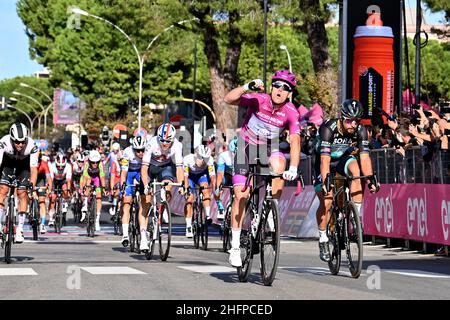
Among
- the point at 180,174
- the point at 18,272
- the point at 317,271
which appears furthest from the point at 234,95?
the point at 180,174

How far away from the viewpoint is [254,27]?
41.5 meters

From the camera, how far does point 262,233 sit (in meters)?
12.8

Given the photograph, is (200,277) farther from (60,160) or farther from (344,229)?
(60,160)

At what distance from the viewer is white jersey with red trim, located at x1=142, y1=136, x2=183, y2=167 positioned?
58.9 ft

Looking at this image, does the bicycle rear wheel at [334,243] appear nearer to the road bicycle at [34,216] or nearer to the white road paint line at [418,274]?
the white road paint line at [418,274]

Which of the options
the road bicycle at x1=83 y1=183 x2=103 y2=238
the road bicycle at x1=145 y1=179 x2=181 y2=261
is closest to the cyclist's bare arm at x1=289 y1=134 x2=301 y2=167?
the road bicycle at x1=145 y1=179 x2=181 y2=261

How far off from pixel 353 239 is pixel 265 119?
1759 mm

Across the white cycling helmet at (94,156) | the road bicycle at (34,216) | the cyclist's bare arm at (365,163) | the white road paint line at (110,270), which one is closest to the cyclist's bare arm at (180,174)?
the white road paint line at (110,270)

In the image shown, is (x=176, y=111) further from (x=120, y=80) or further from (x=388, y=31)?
(x=388, y=31)

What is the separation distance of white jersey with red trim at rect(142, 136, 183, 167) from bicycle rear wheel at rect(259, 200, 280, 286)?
5.29 metres
